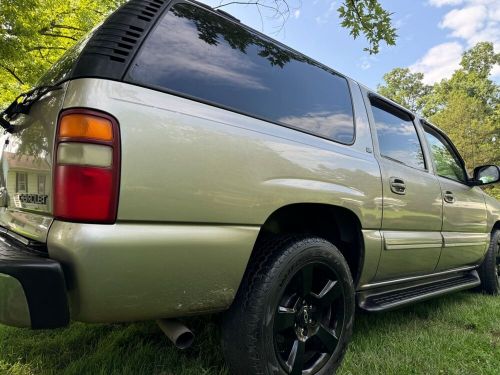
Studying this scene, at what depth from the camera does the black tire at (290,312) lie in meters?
1.65

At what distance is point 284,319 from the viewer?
1.78m

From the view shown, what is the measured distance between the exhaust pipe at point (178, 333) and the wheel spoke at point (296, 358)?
53 cm

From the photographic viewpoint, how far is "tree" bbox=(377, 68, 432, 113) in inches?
1467

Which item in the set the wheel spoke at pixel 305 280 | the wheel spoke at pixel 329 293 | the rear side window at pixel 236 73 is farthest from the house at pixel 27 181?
the wheel spoke at pixel 329 293

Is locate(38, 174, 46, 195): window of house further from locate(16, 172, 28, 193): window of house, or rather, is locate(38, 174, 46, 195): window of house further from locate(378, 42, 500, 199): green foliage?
locate(378, 42, 500, 199): green foliage

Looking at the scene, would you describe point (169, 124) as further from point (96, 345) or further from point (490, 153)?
point (490, 153)

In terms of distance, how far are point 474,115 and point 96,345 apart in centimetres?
2568

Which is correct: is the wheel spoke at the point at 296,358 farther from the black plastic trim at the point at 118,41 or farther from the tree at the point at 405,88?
the tree at the point at 405,88

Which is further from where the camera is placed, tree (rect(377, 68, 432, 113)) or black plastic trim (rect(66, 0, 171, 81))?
tree (rect(377, 68, 432, 113))

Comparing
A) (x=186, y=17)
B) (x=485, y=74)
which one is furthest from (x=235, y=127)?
(x=485, y=74)

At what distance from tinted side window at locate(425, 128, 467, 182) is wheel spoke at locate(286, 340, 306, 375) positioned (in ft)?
7.52

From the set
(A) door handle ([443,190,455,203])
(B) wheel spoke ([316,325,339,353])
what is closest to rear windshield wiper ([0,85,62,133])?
(B) wheel spoke ([316,325,339,353])

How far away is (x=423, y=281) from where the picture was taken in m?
3.16

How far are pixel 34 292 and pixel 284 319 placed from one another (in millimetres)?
1072
